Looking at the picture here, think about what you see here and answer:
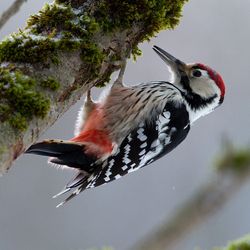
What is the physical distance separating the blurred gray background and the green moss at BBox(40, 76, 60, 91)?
4.04 metres

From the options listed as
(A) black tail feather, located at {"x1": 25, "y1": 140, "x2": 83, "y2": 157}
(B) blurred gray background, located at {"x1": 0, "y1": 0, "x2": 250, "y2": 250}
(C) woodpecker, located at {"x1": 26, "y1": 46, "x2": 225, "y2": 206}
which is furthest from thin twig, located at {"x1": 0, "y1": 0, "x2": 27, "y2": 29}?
(B) blurred gray background, located at {"x1": 0, "y1": 0, "x2": 250, "y2": 250}

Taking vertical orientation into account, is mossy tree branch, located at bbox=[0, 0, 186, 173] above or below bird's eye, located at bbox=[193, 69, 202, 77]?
above

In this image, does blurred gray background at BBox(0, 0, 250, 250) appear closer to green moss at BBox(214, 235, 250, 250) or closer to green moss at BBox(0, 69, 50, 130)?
green moss at BBox(0, 69, 50, 130)

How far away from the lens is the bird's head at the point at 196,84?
4.12m

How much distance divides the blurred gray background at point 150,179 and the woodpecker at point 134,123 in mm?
2522

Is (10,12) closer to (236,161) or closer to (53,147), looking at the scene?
(236,161)

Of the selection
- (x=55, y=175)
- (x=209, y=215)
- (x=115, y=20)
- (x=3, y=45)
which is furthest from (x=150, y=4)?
(x=55, y=175)

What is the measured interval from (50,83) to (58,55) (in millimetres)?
190

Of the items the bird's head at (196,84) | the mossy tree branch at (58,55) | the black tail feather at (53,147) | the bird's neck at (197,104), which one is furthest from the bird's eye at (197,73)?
the black tail feather at (53,147)

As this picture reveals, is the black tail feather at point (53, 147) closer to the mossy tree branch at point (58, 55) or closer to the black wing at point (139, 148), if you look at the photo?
the black wing at point (139, 148)

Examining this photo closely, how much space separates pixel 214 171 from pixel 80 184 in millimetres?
1785

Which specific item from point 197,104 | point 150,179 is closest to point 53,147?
point 197,104

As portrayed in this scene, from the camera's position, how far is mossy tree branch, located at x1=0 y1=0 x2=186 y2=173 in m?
2.25

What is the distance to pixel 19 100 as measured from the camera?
2.25 metres
